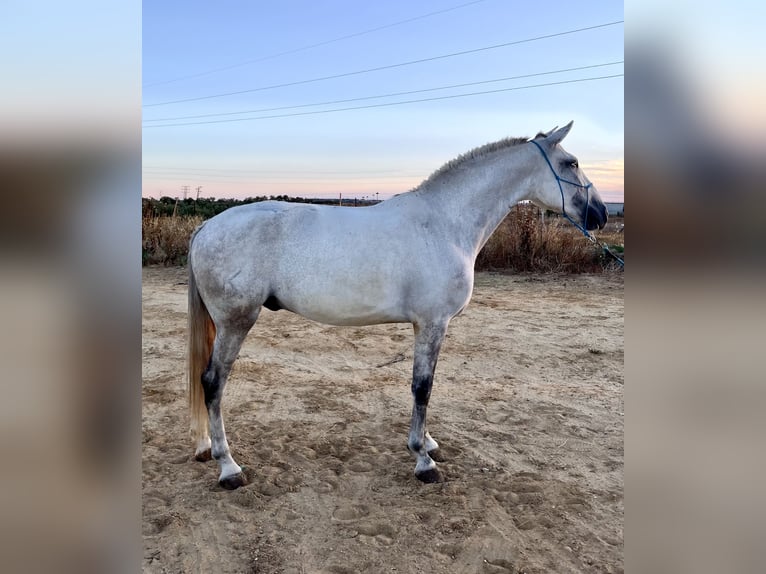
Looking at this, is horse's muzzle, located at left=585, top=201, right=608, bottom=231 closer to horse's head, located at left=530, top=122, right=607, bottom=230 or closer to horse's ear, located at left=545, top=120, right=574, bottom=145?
horse's head, located at left=530, top=122, right=607, bottom=230

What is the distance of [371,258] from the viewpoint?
9.36ft

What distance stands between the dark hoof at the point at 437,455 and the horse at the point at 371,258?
0.06 metres

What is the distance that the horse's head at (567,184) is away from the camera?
3068 millimetres

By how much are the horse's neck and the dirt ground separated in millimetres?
1448

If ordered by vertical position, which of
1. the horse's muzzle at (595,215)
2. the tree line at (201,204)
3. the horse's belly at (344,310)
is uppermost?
the tree line at (201,204)

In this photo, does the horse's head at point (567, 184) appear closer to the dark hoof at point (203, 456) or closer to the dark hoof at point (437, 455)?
the dark hoof at point (437, 455)

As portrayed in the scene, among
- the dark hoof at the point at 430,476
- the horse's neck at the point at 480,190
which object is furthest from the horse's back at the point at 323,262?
the dark hoof at the point at 430,476

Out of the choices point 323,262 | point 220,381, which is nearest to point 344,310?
point 323,262

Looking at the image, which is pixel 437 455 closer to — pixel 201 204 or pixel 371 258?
pixel 371 258

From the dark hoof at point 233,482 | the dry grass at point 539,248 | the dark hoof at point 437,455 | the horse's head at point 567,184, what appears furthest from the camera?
the dry grass at point 539,248

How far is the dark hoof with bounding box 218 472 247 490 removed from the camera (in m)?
2.83

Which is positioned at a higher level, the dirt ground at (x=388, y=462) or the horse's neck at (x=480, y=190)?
the horse's neck at (x=480, y=190)

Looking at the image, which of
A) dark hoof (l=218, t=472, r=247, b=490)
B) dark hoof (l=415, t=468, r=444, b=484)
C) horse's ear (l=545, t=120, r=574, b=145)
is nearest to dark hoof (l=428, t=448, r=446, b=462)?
dark hoof (l=415, t=468, r=444, b=484)
